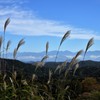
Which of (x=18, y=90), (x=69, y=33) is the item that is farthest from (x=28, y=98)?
(x=69, y=33)

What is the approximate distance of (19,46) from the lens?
33.7ft

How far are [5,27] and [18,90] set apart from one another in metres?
2.05

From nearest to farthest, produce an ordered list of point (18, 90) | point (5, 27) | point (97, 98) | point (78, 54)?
point (78, 54) < point (18, 90) < point (5, 27) < point (97, 98)

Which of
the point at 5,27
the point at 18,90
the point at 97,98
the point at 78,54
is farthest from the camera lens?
the point at 97,98

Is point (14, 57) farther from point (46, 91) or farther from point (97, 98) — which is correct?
point (97, 98)

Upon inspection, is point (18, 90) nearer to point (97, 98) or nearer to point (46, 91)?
point (46, 91)

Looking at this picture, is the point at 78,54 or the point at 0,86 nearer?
the point at 78,54

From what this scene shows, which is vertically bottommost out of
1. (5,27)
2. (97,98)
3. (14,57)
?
(97,98)

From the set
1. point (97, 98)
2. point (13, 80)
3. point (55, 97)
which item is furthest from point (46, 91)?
point (97, 98)

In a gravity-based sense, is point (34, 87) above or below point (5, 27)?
below

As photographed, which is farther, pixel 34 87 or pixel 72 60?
pixel 34 87

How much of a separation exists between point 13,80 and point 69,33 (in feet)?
7.04

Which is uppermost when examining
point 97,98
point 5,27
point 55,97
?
point 5,27

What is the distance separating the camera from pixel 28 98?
948 cm
